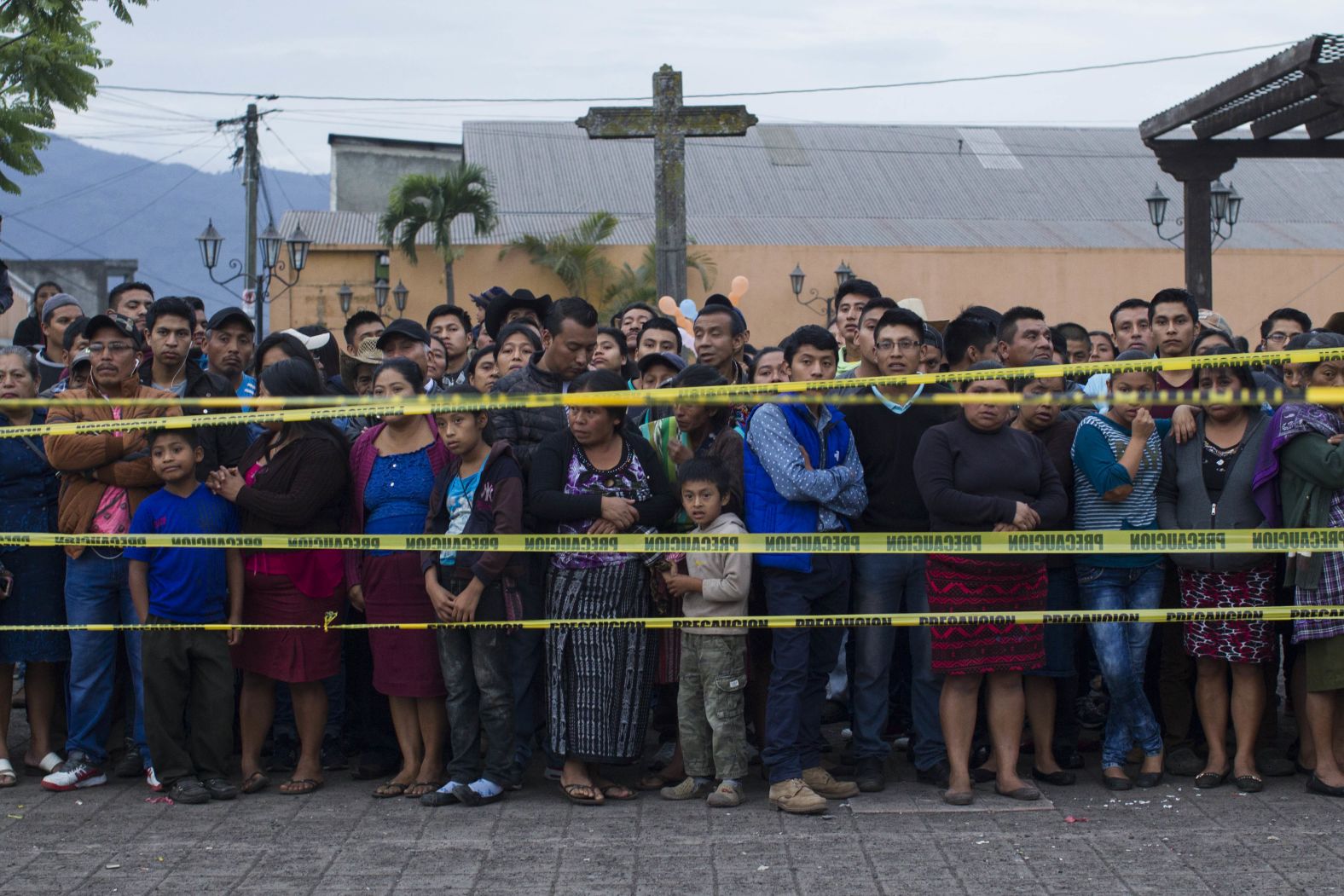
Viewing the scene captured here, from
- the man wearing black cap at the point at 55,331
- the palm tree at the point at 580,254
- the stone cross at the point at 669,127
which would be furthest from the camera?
the palm tree at the point at 580,254

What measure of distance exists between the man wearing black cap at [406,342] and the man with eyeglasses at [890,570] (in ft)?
7.63

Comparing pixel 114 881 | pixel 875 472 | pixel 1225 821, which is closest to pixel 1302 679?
pixel 1225 821

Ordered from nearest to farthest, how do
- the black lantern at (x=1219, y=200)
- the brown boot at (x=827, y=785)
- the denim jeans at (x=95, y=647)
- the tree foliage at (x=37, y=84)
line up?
the brown boot at (x=827, y=785)
the denim jeans at (x=95, y=647)
the tree foliage at (x=37, y=84)
the black lantern at (x=1219, y=200)

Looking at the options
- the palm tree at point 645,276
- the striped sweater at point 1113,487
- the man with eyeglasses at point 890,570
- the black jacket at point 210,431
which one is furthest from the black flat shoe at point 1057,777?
the palm tree at point 645,276

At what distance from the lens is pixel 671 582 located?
6.21m

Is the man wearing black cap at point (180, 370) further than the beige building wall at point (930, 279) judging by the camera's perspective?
No

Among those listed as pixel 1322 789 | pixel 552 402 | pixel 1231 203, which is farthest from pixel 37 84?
pixel 1231 203

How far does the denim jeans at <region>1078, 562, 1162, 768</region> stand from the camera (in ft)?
21.0

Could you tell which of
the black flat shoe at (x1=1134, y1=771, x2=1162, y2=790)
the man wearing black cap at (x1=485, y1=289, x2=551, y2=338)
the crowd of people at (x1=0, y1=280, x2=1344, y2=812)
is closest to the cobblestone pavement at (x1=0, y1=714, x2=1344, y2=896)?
the black flat shoe at (x1=1134, y1=771, x2=1162, y2=790)

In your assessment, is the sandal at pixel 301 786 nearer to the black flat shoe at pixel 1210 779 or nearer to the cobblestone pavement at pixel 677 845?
the cobblestone pavement at pixel 677 845

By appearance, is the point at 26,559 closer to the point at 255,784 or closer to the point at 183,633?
the point at 183,633

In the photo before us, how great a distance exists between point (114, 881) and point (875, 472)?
3491 millimetres

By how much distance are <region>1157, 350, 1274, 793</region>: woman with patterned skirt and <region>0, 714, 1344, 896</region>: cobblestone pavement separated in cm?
28

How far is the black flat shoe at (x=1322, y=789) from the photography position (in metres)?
6.09
